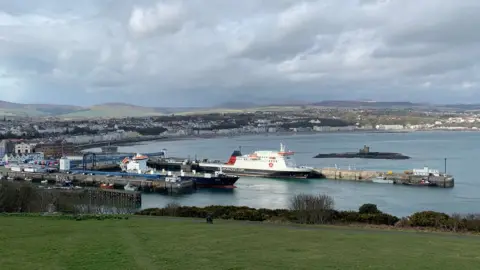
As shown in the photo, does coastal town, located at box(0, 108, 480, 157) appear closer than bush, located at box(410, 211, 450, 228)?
No

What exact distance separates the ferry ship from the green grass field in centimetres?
2886

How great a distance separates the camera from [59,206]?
14406 millimetres

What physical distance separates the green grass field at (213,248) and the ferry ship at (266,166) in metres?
28.9

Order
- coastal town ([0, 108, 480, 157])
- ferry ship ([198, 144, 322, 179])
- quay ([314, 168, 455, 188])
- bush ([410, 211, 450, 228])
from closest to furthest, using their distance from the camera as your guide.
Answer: bush ([410, 211, 450, 228]), quay ([314, 168, 455, 188]), ferry ship ([198, 144, 322, 179]), coastal town ([0, 108, 480, 157])

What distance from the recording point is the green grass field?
18.6ft

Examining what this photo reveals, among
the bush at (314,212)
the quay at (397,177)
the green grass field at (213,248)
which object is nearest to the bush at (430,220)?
the green grass field at (213,248)

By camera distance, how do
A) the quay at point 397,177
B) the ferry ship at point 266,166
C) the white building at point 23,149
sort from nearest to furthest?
1. the quay at point 397,177
2. the ferry ship at point 266,166
3. the white building at point 23,149

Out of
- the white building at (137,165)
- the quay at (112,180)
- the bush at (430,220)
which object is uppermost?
the bush at (430,220)

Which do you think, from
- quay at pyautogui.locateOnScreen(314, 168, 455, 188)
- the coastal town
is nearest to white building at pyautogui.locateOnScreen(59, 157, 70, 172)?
quay at pyautogui.locateOnScreen(314, 168, 455, 188)

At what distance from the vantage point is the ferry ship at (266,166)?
125ft

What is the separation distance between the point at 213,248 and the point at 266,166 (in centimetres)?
3310

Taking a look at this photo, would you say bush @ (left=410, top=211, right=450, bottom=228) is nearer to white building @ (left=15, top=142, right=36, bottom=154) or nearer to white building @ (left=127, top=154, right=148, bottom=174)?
white building @ (left=127, top=154, right=148, bottom=174)

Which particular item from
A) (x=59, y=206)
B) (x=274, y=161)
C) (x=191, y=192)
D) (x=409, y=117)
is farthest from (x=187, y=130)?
(x=59, y=206)

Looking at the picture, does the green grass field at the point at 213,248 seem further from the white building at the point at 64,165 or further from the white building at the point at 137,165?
the white building at the point at 64,165
